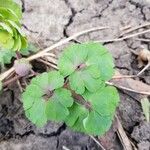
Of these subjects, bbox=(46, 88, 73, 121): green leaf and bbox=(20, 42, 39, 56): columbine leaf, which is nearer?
bbox=(46, 88, 73, 121): green leaf

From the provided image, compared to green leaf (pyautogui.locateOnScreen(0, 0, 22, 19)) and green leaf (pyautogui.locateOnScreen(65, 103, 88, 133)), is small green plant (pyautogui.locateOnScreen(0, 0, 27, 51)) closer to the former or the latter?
green leaf (pyautogui.locateOnScreen(0, 0, 22, 19))

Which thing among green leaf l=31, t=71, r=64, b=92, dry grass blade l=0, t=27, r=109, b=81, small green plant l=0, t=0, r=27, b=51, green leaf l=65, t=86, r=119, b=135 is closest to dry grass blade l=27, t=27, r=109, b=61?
dry grass blade l=0, t=27, r=109, b=81

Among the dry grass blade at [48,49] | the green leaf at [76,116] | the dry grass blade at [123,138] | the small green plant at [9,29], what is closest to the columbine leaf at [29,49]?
the dry grass blade at [48,49]

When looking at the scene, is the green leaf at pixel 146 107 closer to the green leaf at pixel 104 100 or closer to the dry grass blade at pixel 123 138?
the dry grass blade at pixel 123 138

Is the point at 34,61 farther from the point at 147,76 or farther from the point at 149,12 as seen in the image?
the point at 149,12

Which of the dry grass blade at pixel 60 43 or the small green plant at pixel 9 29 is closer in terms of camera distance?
the small green plant at pixel 9 29

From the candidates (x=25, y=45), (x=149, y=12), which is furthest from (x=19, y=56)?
(x=149, y=12)

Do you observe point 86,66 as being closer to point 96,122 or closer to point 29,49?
point 96,122

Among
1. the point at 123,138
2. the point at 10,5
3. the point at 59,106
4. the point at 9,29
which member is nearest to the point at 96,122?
the point at 59,106
